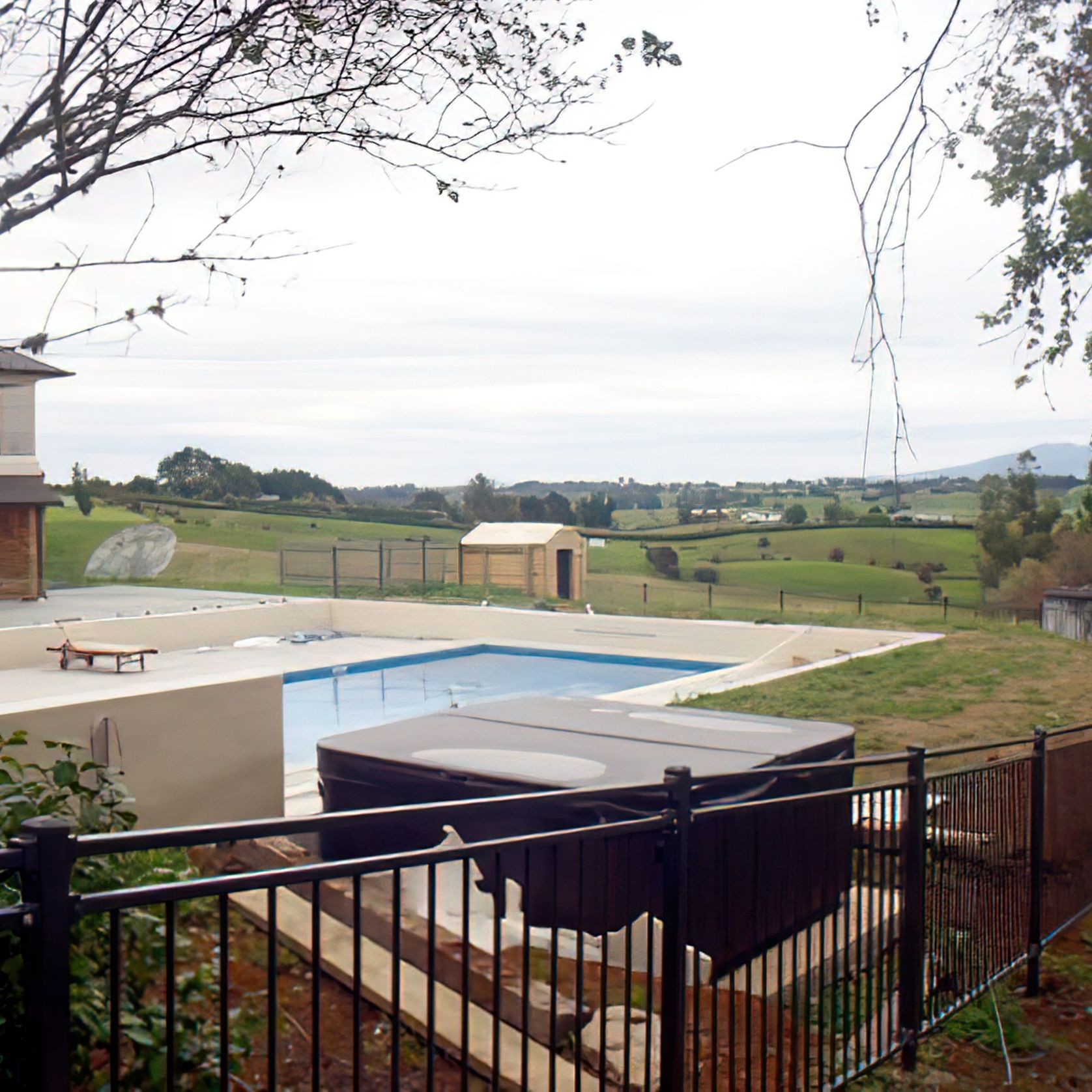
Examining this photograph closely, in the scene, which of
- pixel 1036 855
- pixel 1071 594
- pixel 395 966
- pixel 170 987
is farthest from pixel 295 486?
pixel 170 987

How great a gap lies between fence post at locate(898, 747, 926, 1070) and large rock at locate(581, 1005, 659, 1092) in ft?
2.48

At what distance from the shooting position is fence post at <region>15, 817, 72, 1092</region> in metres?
1.30

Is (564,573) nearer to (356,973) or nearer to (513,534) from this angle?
(513,534)

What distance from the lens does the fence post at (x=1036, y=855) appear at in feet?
13.3

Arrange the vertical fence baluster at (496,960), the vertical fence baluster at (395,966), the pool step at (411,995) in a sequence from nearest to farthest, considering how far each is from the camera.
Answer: the vertical fence baluster at (395,966) < the vertical fence baluster at (496,960) < the pool step at (411,995)

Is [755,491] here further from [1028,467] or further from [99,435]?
[99,435]

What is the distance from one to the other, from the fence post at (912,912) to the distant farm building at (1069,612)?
17.5 metres

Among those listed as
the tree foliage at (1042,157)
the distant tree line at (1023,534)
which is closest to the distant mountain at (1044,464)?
the distant tree line at (1023,534)

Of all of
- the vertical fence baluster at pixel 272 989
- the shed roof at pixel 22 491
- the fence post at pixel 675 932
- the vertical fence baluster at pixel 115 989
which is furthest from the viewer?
the shed roof at pixel 22 491

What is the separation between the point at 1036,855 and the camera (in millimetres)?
4121

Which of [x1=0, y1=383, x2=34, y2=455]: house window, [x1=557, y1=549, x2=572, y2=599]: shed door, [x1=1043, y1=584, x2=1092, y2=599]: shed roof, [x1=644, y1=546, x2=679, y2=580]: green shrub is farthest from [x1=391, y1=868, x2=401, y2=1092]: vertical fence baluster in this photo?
[x1=644, y1=546, x2=679, y2=580]: green shrub

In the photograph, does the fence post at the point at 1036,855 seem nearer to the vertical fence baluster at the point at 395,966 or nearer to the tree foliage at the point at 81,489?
the vertical fence baluster at the point at 395,966

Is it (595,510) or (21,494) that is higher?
(21,494)

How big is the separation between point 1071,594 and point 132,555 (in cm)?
2126
